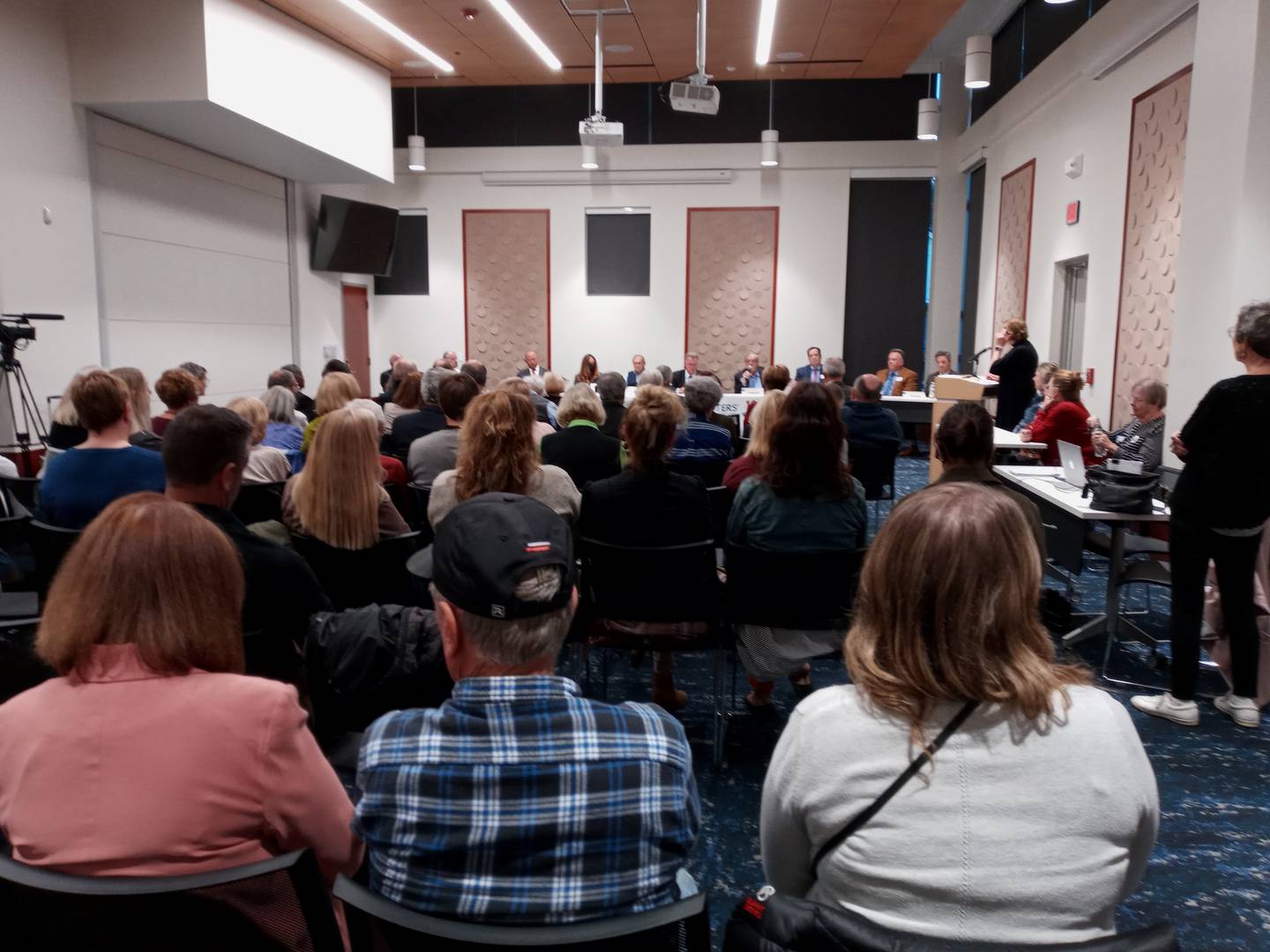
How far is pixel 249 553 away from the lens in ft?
6.98

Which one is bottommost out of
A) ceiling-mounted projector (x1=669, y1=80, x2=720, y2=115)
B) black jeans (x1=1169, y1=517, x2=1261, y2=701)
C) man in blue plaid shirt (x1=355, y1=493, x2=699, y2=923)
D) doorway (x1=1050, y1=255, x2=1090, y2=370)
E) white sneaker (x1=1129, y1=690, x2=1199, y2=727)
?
white sneaker (x1=1129, y1=690, x2=1199, y2=727)

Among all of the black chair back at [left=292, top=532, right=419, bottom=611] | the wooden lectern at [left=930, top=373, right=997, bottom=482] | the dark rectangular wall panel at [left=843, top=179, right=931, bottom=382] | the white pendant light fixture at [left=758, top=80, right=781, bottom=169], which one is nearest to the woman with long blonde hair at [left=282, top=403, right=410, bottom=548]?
the black chair back at [left=292, top=532, right=419, bottom=611]

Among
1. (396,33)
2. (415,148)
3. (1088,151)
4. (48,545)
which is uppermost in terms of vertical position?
(396,33)

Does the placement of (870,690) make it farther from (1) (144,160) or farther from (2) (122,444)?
(1) (144,160)

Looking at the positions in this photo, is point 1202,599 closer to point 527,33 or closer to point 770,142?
point 527,33

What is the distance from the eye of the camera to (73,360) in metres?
7.29

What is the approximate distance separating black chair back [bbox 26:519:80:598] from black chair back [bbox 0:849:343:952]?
6.63 feet

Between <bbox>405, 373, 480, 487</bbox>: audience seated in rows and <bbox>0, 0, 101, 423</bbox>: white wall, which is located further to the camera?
<bbox>0, 0, 101, 423</bbox>: white wall

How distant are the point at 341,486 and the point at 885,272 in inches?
441

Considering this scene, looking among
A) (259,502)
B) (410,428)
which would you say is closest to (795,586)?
(259,502)

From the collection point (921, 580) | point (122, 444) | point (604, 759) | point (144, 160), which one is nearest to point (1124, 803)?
point (921, 580)

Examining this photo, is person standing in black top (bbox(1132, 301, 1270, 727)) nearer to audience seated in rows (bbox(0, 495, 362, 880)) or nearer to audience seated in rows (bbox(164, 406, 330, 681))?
audience seated in rows (bbox(164, 406, 330, 681))

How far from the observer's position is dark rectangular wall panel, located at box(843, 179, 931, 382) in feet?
40.9

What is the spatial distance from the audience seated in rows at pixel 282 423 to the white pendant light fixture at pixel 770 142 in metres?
8.85
